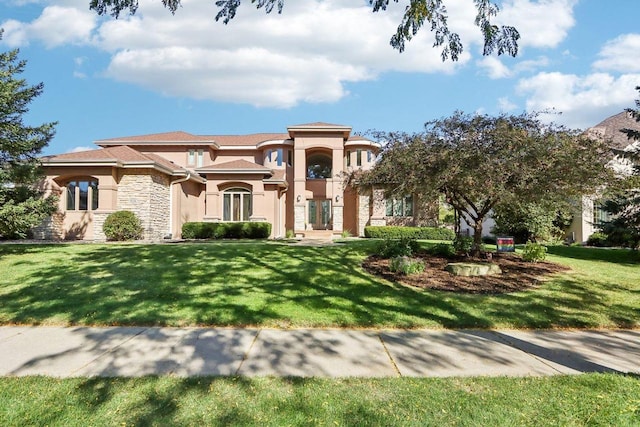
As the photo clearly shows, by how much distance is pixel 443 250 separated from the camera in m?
11.8

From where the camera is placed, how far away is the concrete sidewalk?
12.9 feet

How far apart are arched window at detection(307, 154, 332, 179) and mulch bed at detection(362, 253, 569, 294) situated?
56.6 ft

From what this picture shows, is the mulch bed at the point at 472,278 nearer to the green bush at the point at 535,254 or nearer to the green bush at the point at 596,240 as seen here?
the green bush at the point at 535,254

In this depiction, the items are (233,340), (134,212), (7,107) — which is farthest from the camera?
(134,212)

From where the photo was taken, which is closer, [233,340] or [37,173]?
[233,340]

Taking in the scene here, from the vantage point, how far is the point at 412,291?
7523 mm

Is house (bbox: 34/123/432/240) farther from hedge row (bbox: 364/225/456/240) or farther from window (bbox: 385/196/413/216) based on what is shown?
hedge row (bbox: 364/225/456/240)

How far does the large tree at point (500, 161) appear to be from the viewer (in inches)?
325

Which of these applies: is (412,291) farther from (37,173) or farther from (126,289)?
(37,173)

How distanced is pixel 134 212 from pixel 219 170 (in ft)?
18.0

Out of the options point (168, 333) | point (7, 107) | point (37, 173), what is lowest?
point (168, 333)

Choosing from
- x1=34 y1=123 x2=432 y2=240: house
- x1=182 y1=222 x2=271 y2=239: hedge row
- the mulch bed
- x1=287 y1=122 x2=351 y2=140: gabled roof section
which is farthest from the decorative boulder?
x1=287 y1=122 x2=351 y2=140: gabled roof section

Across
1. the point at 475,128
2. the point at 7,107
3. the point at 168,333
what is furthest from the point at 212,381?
the point at 7,107

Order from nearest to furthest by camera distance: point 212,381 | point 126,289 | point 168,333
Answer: point 212,381
point 168,333
point 126,289
